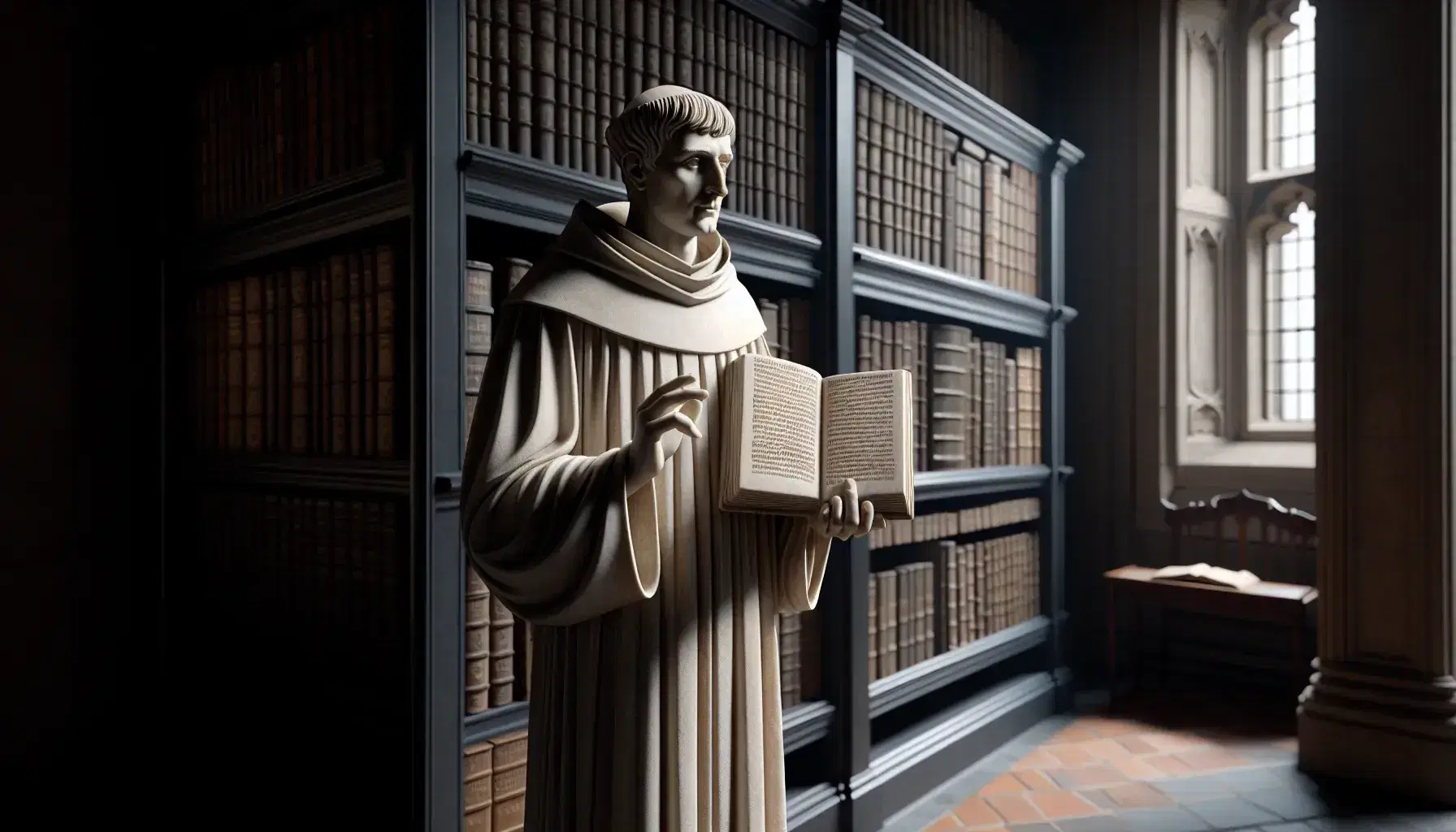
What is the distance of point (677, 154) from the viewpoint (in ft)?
5.48

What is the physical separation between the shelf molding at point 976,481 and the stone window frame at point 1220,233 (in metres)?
1.46

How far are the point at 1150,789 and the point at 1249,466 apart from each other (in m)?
2.55

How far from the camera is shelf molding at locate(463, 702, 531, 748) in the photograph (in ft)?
8.23

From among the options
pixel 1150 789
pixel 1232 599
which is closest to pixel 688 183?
pixel 1150 789

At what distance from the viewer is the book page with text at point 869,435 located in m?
1.72
